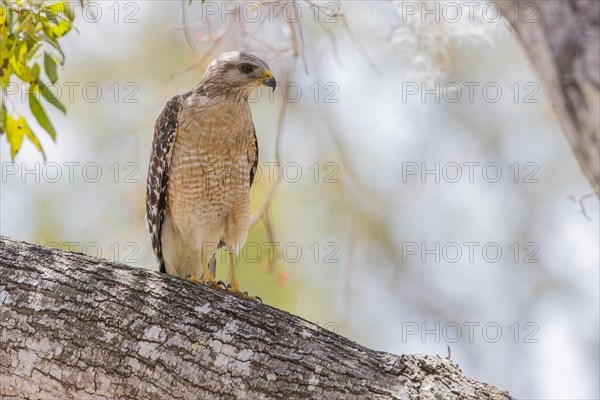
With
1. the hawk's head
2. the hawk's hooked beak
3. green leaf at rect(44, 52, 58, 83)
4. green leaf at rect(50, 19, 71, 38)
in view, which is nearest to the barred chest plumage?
the hawk's head

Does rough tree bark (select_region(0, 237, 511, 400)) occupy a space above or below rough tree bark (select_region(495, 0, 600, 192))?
below

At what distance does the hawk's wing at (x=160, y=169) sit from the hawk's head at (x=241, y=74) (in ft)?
1.16

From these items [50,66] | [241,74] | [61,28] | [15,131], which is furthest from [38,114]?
[241,74]

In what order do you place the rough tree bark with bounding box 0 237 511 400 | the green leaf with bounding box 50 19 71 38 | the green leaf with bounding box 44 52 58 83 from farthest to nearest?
the green leaf with bounding box 50 19 71 38, the green leaf with bounding box 44 52 58 83, the rough tree bark with bounding box 0 237 511 400

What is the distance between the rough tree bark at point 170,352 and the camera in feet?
12.1

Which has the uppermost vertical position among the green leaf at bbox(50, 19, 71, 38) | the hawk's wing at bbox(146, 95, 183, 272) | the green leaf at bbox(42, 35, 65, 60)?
the hawk's wing at bbox(146, 95, 183, 272)

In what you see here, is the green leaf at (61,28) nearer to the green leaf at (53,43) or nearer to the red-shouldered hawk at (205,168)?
the green leaf at (53,43)

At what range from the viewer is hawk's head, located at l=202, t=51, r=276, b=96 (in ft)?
19.9

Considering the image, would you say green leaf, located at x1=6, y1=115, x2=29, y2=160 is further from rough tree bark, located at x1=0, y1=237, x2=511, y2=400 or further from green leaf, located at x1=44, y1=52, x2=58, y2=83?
rough tree bark, located at x1=0, y1=237, x2=511, y2=400

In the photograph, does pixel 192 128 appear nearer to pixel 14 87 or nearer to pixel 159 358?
pixel 14 87

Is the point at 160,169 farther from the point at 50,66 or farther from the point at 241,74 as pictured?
the point at 50,66

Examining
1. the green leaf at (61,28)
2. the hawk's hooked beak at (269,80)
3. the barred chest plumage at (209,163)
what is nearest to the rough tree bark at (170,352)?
the green leaf at (61,28)

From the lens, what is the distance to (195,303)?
13.5 ft

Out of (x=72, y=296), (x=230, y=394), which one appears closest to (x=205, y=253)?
(x=72, y=296)
